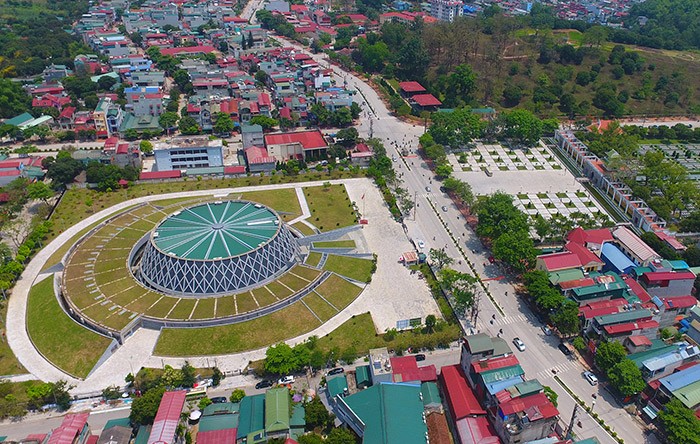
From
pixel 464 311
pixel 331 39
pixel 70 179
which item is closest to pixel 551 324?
pixel 464 311

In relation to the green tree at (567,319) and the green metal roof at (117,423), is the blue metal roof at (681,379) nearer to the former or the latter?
the green tree at (567,319)

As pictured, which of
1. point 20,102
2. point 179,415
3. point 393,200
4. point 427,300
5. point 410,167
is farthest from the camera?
point 20,102

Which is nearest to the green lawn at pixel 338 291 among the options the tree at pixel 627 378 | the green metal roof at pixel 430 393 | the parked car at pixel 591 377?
the green metal roof at pixel 430 393

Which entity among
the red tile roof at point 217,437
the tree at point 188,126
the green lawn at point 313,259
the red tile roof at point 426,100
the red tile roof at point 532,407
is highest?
the red tile roof at point 532,407

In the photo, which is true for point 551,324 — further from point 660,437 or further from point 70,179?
point 70,179

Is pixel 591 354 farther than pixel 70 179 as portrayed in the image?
No
